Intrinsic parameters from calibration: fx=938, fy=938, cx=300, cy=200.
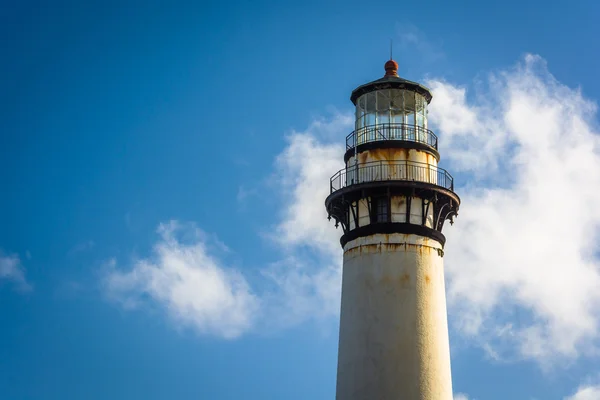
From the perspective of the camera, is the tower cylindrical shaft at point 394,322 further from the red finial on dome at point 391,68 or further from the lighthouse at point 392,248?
the red finial on dome at point 391,68

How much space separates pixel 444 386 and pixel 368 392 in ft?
8.32

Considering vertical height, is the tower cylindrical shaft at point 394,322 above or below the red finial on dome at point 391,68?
below

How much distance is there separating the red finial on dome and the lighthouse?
60 millimetres

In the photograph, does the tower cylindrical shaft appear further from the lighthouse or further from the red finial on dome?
the red finial on dome

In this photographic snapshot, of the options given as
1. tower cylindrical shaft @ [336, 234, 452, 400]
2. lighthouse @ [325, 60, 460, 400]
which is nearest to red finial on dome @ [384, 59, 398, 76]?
lighthouse @ [325, 60, 460, 400]

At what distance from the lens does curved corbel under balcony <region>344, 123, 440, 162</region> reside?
108 ft

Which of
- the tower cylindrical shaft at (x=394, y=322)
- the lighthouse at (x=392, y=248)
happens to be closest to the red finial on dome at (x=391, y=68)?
the lighthouse at (x=392, y=248)

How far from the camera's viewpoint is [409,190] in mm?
31859

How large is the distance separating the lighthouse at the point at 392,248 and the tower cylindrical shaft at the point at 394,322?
3 centimetres

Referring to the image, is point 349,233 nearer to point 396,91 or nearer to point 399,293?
point 399,293

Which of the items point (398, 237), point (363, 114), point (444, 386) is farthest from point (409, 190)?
point (444, 386)

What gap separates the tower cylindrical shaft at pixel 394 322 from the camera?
30031 mm

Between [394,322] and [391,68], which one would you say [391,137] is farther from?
[394,322]

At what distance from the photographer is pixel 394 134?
33312 mm
